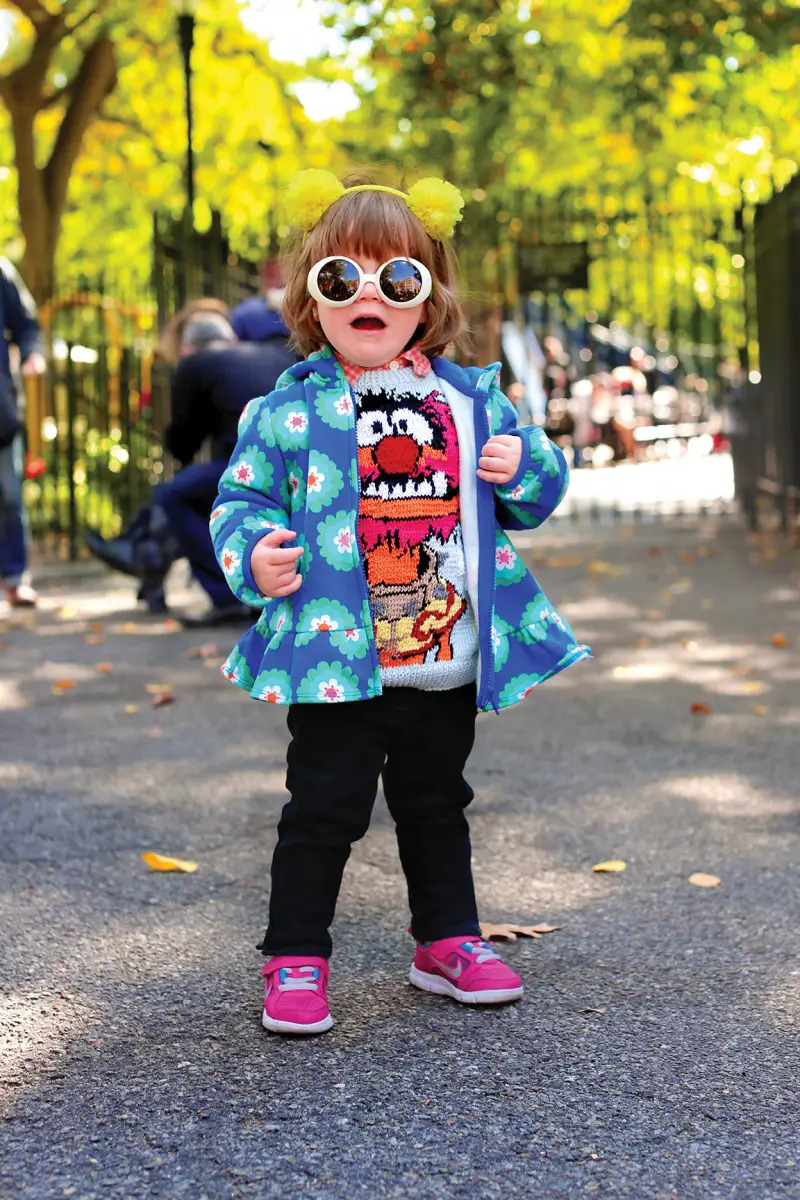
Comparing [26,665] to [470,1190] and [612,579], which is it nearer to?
[612,579]

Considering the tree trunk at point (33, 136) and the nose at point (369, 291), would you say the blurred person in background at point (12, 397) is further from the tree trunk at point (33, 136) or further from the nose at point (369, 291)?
the tree trunk at point (33, 136)

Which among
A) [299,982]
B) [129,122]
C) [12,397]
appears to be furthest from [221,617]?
[129,122]

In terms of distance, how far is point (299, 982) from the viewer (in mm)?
2824

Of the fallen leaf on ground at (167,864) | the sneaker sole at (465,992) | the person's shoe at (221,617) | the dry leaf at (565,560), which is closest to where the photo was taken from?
the sneaker sole at (465,992)

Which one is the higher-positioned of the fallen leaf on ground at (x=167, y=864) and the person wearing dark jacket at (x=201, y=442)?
the person wearing dark jacket at (x=201, y=442)

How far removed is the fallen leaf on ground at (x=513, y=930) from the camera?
10.8ft

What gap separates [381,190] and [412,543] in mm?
651

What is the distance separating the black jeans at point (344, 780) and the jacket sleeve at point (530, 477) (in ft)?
1.10

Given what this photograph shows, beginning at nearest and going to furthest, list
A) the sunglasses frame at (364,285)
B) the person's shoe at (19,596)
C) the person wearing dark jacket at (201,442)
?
1. the sunglasses frame at (364,285)
2. the person wearing dark jacket at (201,442)
3. the person's shoe at (19,596)

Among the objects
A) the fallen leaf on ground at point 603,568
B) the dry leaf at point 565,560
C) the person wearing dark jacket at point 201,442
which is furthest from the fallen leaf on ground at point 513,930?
the dry leaf at point 565,560

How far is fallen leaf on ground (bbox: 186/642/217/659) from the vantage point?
23.5ft

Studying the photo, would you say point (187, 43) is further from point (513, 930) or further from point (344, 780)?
point (344, 780)

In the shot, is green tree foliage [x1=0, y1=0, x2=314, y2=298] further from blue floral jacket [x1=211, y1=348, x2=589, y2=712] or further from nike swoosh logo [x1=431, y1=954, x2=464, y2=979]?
nike swoosh logo [x1=431, y1=954, x2=464, y2=979]

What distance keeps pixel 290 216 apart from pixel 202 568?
522cm
